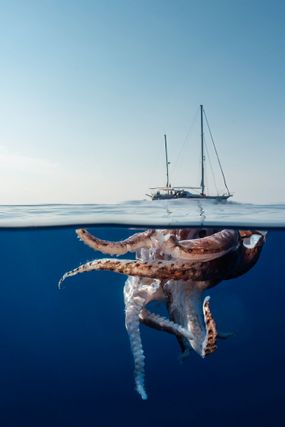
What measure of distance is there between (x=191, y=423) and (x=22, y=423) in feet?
18.7

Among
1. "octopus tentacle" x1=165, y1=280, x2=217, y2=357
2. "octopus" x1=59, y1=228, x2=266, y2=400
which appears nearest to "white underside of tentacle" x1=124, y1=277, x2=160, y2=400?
"octopus" x1=59, y1=228, x2=266, y2=400

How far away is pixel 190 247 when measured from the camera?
374 centimetres

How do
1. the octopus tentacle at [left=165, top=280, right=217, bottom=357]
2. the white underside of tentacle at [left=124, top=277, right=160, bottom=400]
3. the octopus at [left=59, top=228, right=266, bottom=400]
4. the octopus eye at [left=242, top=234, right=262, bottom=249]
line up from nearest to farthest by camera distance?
the octopus at [left=59, top=228, right=266, bottom=400] → the white underside of tentacle at [left=124, top=277, right=160, bottom=400] → the octopus tentacle at [left=165, top=280, right=217, bottom=357] → the octopus eye at [left=242, top=234, right=262, bottom=249]

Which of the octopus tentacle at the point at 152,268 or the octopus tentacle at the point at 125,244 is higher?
the octopus tentacle at the point at 125,244

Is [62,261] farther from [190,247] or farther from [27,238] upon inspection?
[190,247]

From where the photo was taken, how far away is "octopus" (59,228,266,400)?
12.0 feet

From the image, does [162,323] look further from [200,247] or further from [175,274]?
[200,247]

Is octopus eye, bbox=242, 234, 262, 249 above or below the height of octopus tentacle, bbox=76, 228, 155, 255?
below

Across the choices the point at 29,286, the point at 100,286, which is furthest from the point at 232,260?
the point at 29,286

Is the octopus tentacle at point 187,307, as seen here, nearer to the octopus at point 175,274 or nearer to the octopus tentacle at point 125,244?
the octopus at point 175,274

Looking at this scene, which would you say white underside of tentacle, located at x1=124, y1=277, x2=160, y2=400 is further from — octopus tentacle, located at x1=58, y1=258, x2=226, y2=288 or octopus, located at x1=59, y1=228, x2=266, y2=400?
octopus tentacle, located at x1=58, y1=258, x2=226, y2=288

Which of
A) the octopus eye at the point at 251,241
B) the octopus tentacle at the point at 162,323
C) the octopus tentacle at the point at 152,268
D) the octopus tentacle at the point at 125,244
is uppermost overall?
the octopus tentacle at the point at 125,244

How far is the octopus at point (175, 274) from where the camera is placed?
3662 mm

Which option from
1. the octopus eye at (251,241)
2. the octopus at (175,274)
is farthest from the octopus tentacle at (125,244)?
the octopus eye at (251,241)
